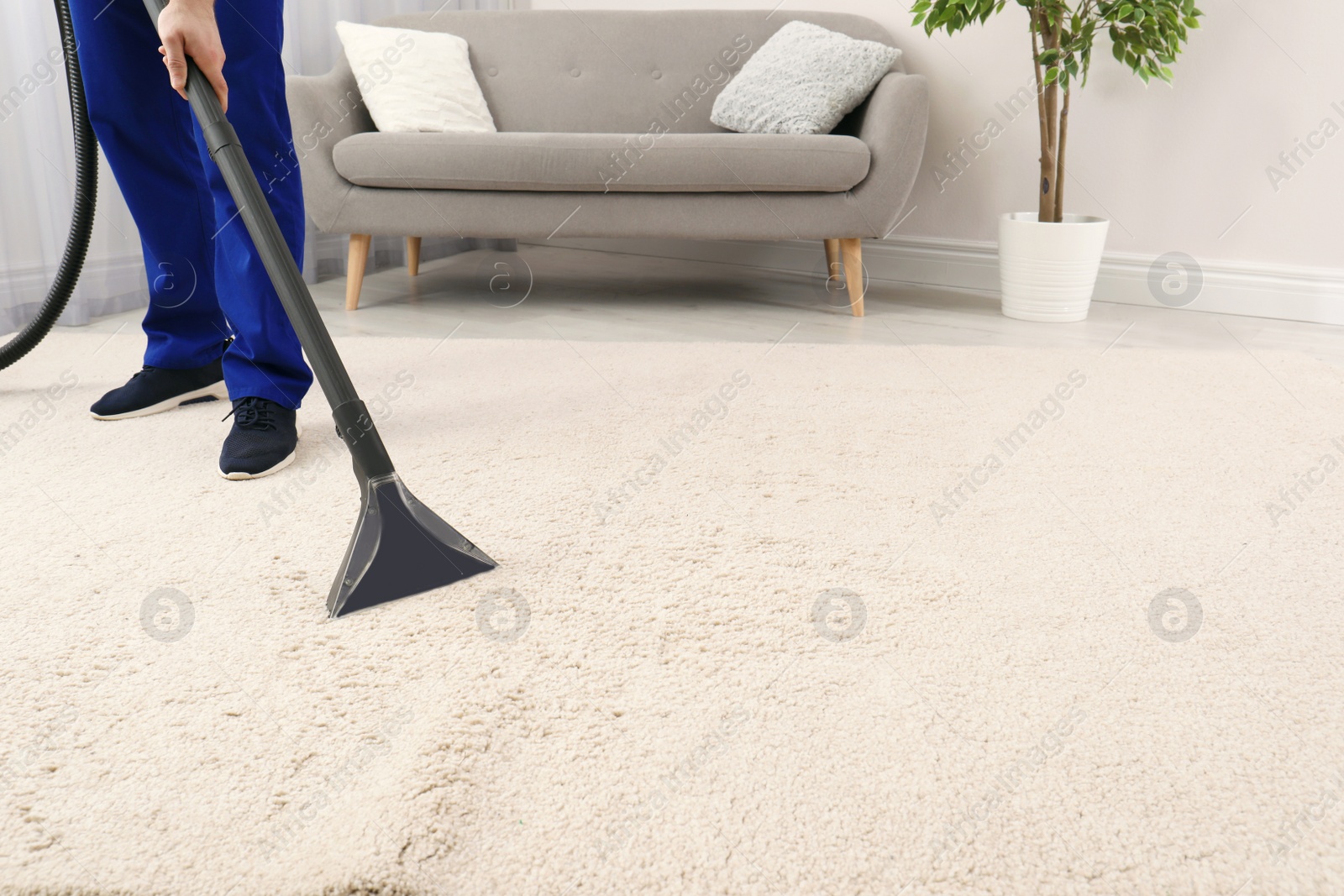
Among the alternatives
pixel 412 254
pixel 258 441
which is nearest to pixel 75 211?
pixel 258 441

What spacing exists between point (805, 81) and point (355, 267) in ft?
4.32

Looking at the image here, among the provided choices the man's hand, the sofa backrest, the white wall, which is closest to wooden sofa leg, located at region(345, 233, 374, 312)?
the sofa backrest

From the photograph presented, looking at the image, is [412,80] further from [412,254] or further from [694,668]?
[694,668]

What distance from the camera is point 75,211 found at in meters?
1.58

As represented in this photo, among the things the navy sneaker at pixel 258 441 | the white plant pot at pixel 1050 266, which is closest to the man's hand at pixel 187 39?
the navy sneaker at pixel 258 441

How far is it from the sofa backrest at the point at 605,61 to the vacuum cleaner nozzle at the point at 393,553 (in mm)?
2268

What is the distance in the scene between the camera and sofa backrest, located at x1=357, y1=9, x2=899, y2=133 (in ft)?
9.54

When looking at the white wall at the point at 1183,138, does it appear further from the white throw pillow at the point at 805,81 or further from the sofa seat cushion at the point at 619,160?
the sofa seat cushion at the point at 619,160

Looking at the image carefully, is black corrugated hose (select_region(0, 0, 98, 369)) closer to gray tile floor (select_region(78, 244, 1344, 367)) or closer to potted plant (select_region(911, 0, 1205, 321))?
gray tile floor (select_region(78, 244, 1344, 367))

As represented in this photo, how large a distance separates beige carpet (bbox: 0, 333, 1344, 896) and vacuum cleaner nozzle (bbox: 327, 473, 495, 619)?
0.9 inches

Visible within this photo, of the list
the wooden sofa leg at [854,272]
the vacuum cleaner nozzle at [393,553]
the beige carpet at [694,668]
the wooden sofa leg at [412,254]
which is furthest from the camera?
the wooden sofa leg at [412,254]

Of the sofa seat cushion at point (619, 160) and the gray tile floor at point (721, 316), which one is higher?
the sofa seat cushion at point (619, 160)

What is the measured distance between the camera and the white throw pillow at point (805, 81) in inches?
99.4

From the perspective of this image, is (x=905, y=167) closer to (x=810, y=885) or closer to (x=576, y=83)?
(x=576, y=83)
